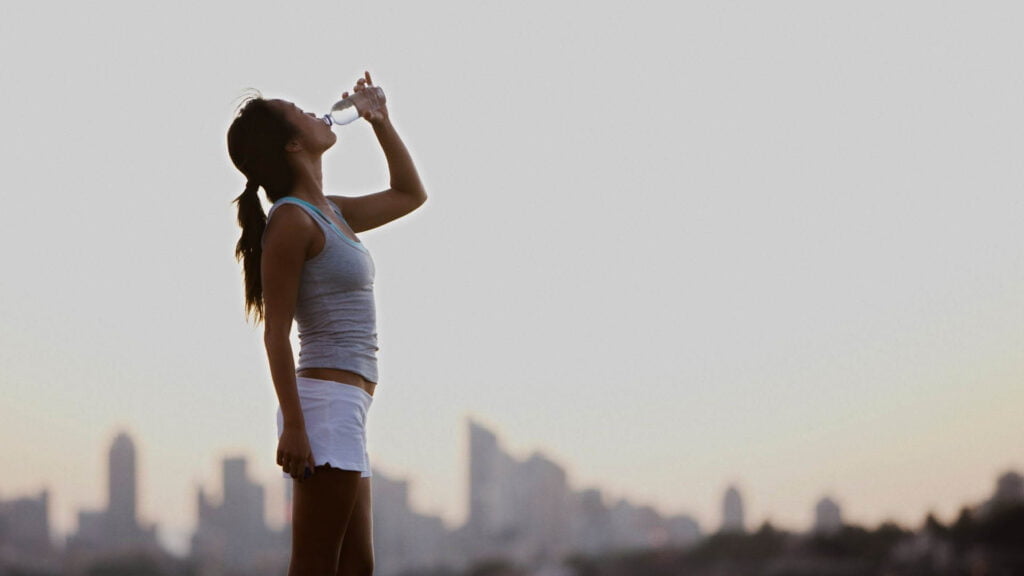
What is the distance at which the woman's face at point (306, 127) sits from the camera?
411cm

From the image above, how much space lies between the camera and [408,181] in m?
4.66

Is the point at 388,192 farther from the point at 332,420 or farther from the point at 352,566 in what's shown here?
the point at 352,566

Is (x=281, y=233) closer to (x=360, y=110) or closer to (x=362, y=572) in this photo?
(x=360, y=110)

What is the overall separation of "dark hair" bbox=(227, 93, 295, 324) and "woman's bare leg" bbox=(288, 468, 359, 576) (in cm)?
54

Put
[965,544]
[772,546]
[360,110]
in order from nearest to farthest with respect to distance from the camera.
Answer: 1. [360,110]
2. [965,544]
3. [772,546]

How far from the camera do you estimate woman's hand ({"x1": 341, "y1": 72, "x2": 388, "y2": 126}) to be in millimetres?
4500

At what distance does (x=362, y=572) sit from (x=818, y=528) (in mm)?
55707

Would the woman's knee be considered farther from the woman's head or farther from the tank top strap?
the tank top strap

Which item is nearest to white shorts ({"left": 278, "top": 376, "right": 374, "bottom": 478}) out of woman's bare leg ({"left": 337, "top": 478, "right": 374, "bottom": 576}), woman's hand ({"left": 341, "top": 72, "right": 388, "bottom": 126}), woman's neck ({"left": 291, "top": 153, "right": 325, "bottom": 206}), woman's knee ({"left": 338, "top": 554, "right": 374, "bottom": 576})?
woman's bare leg ({"left": 337, "top": 478, "right": 374, "bottom": 576})

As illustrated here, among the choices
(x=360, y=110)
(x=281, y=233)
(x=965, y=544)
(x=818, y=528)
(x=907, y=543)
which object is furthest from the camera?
(x=818, y=528)

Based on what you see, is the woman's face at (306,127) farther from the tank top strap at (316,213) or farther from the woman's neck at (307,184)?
the tank top strap at (316,213)

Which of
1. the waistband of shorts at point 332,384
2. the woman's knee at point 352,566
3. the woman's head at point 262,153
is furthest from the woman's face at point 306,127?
the woman's knee at point 352,566

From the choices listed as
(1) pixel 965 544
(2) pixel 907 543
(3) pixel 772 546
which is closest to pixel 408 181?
(1) pixel 965 544

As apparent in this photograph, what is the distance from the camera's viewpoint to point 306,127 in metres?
4.11
